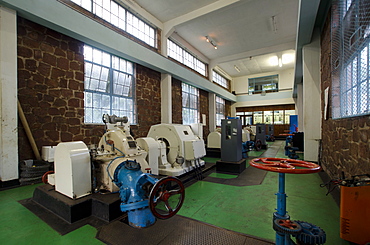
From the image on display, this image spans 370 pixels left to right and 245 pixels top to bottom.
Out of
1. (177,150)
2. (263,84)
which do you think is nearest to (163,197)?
(177,150)

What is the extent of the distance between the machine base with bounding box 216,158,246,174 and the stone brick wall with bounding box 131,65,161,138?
300 cm

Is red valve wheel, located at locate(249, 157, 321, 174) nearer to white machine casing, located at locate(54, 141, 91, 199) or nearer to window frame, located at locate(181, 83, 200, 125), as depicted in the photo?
white machine casing, located at locate(54, 141, 91, 199)

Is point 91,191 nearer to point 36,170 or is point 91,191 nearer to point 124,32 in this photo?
point 36,170

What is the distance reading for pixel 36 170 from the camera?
3.39 m

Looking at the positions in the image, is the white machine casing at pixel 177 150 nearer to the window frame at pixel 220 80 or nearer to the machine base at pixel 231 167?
the machine base at pixel 231 167

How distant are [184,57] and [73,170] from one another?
7.81 meters

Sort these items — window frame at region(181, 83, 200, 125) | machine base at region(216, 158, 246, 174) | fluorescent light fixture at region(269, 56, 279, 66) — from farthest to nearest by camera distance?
fluorescent light fixture at region(269, 56, 279, 66)
window frame at region(181, 83, 200, 125)
machine base at region(216, 158, 246, 174)

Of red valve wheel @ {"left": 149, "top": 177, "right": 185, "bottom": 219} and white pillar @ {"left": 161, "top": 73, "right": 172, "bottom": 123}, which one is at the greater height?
white pillar @ {"left": 161, "top": 73, "right": 172, "bottom": 123}

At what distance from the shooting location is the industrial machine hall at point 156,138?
1773 millimetres

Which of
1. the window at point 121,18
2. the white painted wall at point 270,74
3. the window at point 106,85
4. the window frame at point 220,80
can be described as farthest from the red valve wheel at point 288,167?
the white painted wall at point 270,74

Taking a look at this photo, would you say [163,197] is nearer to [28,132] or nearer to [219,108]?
[28,132]

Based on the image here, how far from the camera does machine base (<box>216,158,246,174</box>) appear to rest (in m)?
4.24

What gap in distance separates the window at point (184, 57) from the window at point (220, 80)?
2.82 m

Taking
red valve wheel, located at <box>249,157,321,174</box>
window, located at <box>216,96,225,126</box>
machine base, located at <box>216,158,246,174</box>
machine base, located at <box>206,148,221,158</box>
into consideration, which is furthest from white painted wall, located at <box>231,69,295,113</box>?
red valve wheel, located at <box>249,157,321,174</box>
